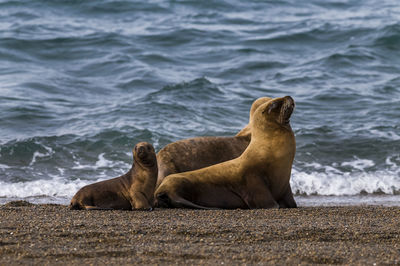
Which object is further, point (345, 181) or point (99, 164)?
point (99, 164)

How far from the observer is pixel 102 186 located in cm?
671

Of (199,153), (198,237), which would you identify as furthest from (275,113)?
(198,237)

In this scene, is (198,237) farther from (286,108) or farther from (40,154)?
(40,154)

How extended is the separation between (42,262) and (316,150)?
760 cm

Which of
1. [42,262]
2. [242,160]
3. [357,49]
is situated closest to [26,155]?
[242,160]

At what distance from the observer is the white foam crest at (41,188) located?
859 cm

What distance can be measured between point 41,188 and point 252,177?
3278mm

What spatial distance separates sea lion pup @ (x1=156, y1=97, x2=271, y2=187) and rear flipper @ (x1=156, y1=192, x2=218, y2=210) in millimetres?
628

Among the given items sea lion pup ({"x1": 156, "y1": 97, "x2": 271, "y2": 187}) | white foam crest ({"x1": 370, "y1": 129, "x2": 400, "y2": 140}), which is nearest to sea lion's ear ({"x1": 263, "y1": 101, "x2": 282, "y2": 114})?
sea lion pup ({"x1": 156, "y1": 97, "x2": 271, "y2": 187})

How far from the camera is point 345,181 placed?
945 centimetres

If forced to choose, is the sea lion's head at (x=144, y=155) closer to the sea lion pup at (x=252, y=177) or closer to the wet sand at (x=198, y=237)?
the sea lion pup at (x=252, y=177)

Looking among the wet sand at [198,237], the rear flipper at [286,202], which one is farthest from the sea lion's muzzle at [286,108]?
the wet sand at [198,237]

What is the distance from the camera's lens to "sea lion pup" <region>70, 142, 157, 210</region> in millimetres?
6562

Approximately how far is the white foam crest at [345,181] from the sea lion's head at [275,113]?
96.3 inches
